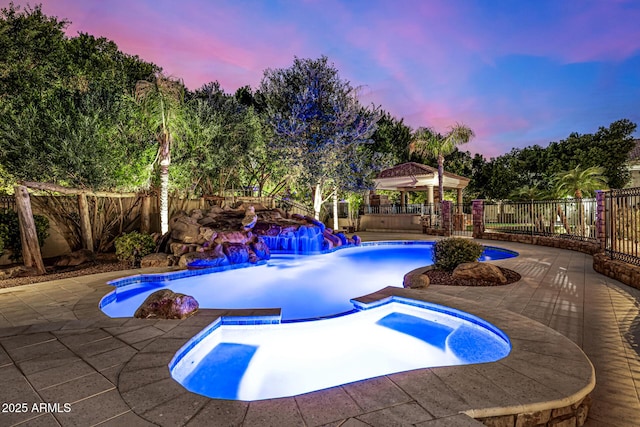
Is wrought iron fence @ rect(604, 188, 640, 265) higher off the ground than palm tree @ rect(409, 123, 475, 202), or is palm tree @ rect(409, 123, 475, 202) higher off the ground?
palm tree @ rect(409, 123, 475, 202)

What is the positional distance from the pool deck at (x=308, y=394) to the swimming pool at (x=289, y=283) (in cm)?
211

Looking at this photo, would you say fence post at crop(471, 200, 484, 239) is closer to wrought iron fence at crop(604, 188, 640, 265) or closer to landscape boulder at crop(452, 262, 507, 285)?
wrought iron fence at crop(604, 188, 640, 265)

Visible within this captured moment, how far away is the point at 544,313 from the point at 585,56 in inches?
1055

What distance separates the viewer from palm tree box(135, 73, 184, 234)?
34.8 feet

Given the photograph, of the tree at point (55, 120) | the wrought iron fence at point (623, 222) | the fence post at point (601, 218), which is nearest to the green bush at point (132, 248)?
the tree at point (55, 120)

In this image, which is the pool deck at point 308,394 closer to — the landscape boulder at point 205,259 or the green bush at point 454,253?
the green bush at point 454,253

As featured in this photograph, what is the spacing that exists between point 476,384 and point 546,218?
1511 cm

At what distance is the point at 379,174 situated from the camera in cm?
2186

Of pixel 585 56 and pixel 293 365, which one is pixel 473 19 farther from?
pixel 293 365

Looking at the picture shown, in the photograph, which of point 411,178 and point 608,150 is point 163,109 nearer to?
point 411,178

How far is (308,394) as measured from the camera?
268cm

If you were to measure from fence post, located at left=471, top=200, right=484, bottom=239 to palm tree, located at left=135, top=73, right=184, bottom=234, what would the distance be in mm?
14449

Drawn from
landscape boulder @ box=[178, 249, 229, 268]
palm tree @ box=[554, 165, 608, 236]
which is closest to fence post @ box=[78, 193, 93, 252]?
landscape boulder @ box=[178, 249, 229, 268]

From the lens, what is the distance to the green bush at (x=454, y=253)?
25.6 ft
